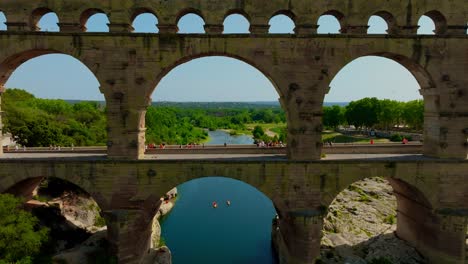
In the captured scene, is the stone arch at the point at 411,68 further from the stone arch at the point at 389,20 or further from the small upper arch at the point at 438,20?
the small upper arch at the point at 438,20

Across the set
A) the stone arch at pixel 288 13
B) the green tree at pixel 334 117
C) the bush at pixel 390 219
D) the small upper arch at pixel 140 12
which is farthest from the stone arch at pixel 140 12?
the green tree at pixel 334 117

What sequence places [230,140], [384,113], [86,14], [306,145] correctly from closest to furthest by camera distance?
1. [306,145]
2. [86,14]
3. [384,113]
4. [230,140]

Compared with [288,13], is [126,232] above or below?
below

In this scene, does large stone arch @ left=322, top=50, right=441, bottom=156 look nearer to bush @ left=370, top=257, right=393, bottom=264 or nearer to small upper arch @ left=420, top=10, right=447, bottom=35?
small upper arch @ left=420, top=10, right=447, bottom=35

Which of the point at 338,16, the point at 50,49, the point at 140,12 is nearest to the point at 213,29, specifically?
A: the point at 140,12

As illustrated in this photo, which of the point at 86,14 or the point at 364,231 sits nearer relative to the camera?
the point at 86,14

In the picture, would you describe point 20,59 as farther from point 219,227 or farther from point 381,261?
point 381,261

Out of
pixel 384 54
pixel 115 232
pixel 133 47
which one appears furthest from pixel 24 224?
pixel 384 54

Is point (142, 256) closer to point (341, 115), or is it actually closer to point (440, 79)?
point (440, 79)
